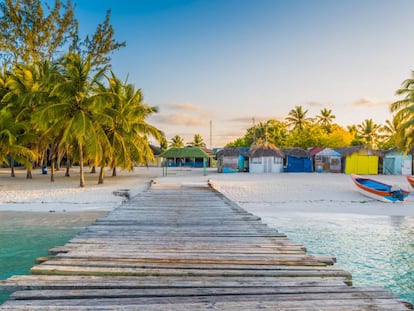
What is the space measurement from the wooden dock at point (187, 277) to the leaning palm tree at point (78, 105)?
11973mm

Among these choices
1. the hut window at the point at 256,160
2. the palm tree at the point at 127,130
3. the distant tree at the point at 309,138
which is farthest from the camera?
the distant tree at the point at 309,138

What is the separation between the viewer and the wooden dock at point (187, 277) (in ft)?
8.23

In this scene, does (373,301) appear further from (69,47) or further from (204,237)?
(69,47)

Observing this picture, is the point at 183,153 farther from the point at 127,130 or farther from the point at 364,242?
the point at 364,242

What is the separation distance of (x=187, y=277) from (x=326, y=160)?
104 ft

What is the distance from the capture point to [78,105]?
16.9m

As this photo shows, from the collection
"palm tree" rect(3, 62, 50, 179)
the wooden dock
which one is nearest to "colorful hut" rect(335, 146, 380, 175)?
"palm tree" rect(3, 62, 50, 179)

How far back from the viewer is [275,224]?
10055mm

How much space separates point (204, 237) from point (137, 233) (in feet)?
3.68

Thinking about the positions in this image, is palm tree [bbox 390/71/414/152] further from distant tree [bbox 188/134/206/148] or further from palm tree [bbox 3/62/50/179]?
distant tree [bbox 188/134/206/148]

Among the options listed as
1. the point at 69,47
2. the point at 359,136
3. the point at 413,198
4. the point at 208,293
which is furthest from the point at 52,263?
the point at 359,136

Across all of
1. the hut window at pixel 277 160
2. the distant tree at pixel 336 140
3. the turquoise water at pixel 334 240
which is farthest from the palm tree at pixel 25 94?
the distant tree at pixel 336 140

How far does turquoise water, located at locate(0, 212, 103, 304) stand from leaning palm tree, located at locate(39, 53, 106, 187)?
19.0 feet

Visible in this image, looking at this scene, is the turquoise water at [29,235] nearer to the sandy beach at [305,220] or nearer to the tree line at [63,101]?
the sandy beach at [305,220]
